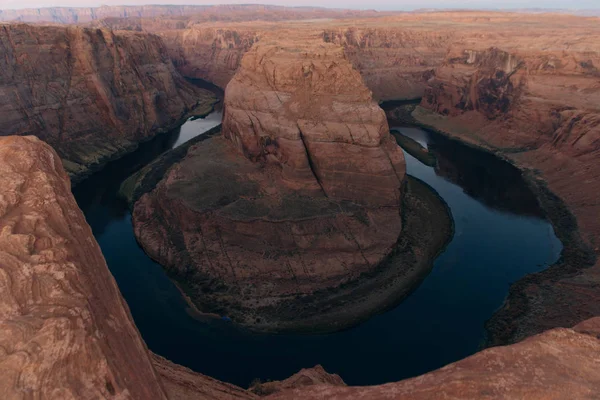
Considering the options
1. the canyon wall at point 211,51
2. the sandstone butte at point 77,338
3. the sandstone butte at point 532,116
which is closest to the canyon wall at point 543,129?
the sandstone butte at point 532,116

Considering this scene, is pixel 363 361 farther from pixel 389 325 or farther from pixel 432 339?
pixel 432 339

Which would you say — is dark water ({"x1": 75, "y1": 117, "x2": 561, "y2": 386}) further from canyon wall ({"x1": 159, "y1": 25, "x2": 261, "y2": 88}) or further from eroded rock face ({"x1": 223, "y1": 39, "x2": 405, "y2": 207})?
canyon wall ({"x1": 159, "y1": 25, "x2": 261, "y2": 88})

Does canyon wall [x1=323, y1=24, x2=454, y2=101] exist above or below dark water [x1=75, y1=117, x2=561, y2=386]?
above

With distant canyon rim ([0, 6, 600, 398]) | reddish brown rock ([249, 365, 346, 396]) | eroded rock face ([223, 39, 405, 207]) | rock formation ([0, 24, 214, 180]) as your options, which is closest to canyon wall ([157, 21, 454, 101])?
distant canyon rim ([0, 6, 600, 398])

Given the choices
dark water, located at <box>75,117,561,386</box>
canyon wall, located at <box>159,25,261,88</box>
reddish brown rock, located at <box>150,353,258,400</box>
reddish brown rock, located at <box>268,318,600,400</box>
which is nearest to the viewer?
reddish brown rock, located at <box>268,318,600,400</box>

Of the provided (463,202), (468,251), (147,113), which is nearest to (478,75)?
(463,202)

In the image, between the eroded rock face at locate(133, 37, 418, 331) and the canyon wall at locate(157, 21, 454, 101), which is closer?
the eroded rock face at locate(133, 37, 418, 331)
